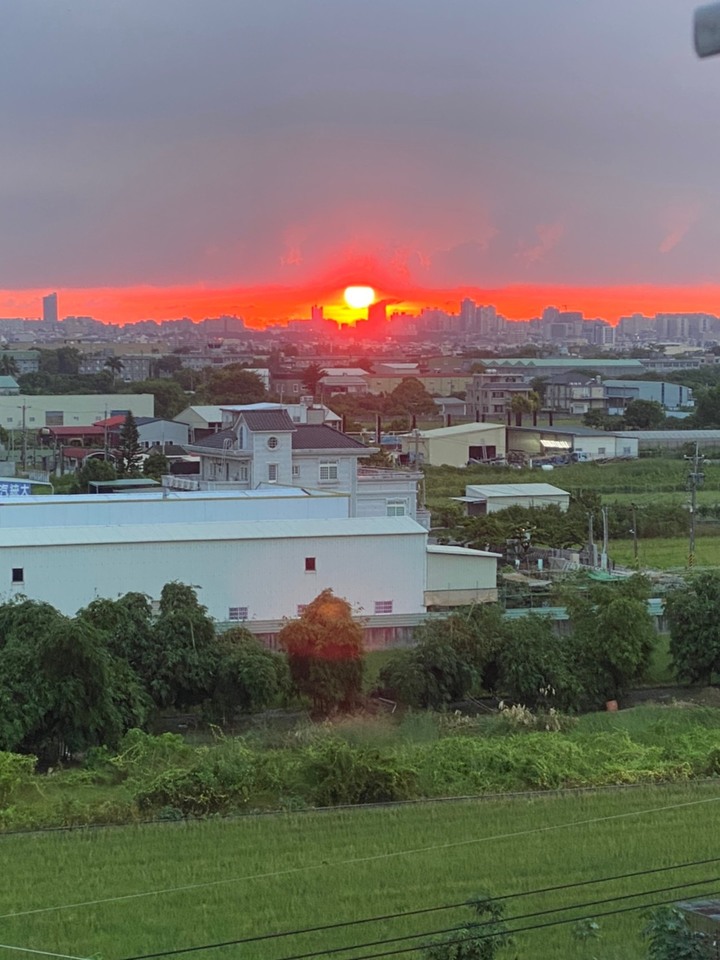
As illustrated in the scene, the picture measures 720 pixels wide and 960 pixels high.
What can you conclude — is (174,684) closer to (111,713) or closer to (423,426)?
(111,713)

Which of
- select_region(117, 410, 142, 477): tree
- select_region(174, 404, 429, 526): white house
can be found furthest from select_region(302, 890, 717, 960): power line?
select_region(117, 410, 142, 477): tree

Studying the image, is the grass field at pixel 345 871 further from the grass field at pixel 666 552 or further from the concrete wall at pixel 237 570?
the grass field at pixel 666 552

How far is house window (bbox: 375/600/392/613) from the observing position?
36.3 ft

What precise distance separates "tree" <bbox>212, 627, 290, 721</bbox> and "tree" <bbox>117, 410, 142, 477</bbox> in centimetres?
1176

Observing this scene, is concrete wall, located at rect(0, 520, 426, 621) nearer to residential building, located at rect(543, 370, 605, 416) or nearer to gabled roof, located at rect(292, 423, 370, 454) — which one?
gabled roof, located at rect(292, 423, 370, 454)

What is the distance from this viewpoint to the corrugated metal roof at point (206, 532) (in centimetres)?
1038

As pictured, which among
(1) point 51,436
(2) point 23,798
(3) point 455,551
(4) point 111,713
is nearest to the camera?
(2) point 23,798

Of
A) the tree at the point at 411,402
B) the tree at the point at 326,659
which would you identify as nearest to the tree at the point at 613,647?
the tree at the point at 326,659

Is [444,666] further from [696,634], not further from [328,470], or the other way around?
[328,470]

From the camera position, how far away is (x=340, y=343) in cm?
10594

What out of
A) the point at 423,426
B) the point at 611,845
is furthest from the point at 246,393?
the point at 611,845

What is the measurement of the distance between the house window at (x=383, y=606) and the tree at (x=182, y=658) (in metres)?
2.13

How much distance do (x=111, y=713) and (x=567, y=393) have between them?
3208 cm

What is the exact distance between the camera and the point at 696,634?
32.1 feet
